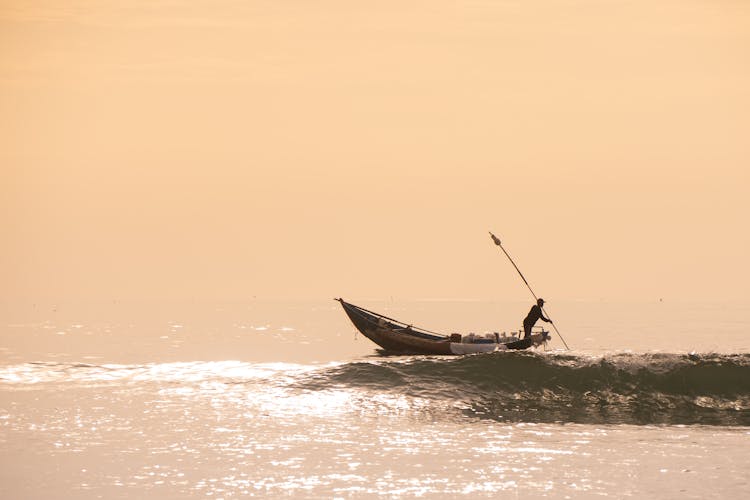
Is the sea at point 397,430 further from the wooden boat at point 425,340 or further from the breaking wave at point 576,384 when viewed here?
the wooden boat at point 425,340

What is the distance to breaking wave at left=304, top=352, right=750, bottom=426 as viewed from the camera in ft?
93.2

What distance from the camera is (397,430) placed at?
2580 centimetres

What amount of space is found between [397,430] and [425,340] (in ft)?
65.4

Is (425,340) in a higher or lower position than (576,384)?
higher

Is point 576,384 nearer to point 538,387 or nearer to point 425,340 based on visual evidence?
point 538,387

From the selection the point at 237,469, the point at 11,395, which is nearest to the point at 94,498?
the point at 237,469

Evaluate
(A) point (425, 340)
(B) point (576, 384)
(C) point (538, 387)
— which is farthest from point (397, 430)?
(A) point (425, 340)

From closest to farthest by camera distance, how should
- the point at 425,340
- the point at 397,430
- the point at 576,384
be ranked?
the point at 397,430
the point at 576,384
the point at 425,340

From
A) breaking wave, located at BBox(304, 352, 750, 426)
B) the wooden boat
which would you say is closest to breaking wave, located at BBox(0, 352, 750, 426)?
breaking wave, located at BBox(304, 352, 750, 426)

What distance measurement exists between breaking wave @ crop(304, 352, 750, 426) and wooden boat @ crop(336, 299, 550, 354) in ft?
21.9

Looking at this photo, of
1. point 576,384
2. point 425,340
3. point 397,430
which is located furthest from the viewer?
point 425,340

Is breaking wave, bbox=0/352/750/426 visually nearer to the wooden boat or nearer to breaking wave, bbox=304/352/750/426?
breaking wave, bbox=304/352/750/426

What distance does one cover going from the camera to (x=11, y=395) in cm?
3409

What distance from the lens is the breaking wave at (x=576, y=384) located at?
28406 mm
